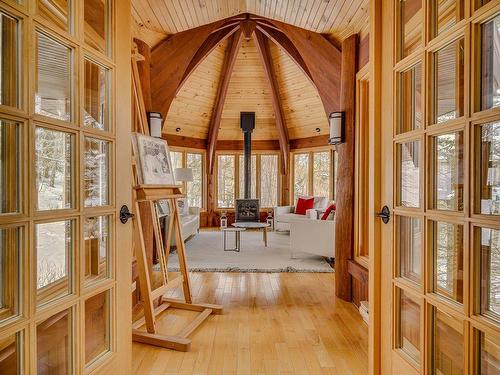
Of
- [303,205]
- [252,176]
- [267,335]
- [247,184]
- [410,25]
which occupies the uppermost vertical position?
[410,25]

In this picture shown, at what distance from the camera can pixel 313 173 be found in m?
8.48

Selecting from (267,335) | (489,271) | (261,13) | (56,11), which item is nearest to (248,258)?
(267,335)

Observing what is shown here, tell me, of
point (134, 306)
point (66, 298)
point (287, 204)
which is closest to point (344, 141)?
point (134, 306)

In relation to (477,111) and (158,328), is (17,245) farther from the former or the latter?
(158,328)

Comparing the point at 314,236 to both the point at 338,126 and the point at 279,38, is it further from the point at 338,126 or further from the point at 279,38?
the point at 279,38

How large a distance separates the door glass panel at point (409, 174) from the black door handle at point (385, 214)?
0.07m

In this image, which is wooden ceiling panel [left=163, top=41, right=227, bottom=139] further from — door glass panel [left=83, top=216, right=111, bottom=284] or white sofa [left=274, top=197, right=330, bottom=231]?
door glass panel [left=83, top=216, right=111, bottom=284]

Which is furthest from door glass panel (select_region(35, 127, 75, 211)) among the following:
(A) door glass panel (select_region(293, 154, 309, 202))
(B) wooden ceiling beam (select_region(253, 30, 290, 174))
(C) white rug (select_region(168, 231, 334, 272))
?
(A) door glass panel (select_region(293, 154, 309, 202))

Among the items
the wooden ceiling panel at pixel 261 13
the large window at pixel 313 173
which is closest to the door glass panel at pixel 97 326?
the wooden ceiling panel at pixel 261 13

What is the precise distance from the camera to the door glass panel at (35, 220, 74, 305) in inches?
42.8

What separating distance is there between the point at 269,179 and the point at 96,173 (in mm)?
7837

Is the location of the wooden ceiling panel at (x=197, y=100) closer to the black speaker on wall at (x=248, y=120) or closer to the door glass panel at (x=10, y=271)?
the black speaker on wall at (x=248, y=120)

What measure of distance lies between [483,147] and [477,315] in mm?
539

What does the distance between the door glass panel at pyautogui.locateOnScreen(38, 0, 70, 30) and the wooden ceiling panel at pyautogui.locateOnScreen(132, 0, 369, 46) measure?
186 centimetres
